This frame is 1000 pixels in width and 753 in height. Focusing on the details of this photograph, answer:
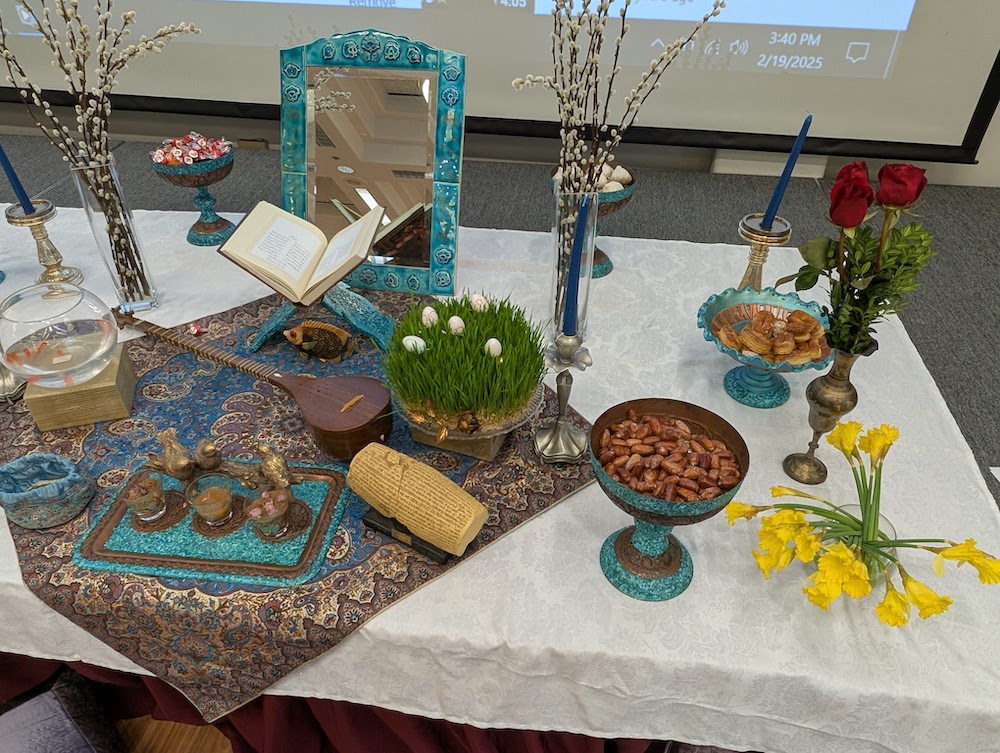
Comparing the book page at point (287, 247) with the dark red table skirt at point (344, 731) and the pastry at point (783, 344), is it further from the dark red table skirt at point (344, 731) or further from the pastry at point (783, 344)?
the pastry at point (783, 344)

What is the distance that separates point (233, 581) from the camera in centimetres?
80

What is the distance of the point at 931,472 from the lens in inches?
37.5

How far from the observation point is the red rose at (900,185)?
77cm

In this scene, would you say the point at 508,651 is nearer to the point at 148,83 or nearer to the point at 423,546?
the point at 423,546

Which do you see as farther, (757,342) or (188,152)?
(188,152)

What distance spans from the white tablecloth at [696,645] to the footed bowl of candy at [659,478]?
0.03 meters

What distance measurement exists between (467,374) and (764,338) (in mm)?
465

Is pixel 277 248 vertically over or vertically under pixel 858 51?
under

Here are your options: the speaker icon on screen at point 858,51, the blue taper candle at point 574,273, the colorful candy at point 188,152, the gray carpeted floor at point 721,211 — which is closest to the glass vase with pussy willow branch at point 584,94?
the blue taper candle at point 574,273

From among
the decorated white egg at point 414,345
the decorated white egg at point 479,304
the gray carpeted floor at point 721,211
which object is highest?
the decorated white egg at point 479,304

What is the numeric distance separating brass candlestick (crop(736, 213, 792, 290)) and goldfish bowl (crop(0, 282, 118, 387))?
103 cm

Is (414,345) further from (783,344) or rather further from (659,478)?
(783,344)

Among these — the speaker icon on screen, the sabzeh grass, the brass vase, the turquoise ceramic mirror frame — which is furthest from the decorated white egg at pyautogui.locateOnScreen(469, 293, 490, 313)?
the speaker icon on screen

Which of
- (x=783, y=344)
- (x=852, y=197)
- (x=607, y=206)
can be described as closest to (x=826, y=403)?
(x=783, y=344)
